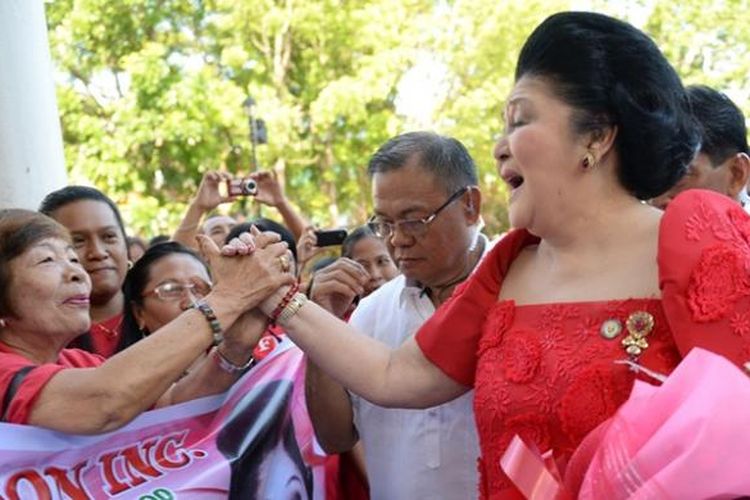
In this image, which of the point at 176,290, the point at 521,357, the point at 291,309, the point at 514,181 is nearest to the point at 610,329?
the point at 521,357

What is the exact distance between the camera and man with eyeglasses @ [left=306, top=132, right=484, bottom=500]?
2971 mm

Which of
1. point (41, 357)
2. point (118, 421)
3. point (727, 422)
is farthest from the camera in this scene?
point (41, 357)

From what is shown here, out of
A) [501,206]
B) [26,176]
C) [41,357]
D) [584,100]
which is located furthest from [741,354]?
[501,206]

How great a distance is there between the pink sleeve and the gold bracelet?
3.28 ft

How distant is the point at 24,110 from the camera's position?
4.79m

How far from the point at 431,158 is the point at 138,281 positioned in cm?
136

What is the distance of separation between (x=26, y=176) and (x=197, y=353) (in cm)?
261

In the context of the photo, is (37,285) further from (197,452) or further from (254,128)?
(254,128)

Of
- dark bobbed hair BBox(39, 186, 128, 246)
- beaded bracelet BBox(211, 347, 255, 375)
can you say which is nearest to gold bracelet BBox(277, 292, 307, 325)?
beaded bracelet BBox(211, 347, 255, 375)

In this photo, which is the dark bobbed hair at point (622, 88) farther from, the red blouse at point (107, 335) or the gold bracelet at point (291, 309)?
the red blouse at point (107, 335)

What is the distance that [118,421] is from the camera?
8.16 ft

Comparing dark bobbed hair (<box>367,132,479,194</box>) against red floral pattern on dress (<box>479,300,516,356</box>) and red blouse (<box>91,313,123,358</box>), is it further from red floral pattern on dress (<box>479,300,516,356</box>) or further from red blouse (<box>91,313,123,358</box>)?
red blouse (<box>91,313,123,358</box>)

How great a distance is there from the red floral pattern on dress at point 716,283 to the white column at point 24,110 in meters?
3.56

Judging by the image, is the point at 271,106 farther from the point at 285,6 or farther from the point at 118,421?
the point at 118,421
